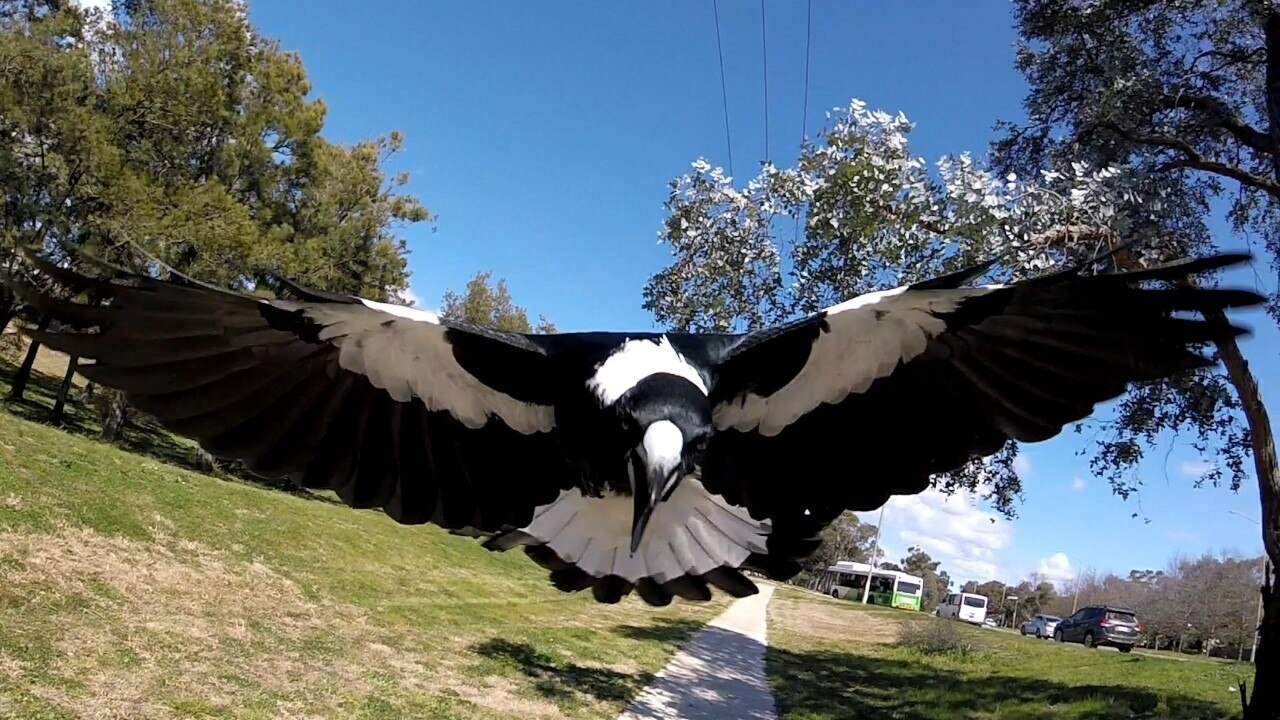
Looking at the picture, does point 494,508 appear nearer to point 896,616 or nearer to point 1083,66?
point 1083,66

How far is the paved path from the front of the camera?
9453mm

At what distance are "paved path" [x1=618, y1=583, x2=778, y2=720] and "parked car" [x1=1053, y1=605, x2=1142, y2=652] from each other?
1483 centimetres

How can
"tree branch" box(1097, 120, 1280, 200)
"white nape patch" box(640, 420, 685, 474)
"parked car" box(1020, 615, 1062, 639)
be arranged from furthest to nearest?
"parked car" box(1020, 615, 1062, 639)
"tree branch" box(1097, 120, 1280, 200)
"white nape patch" box(640, 420, 685, 474)

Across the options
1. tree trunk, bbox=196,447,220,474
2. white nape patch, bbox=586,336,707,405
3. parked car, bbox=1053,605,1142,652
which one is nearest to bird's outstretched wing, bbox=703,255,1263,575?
white nape patch, bbox=586,336,707,405

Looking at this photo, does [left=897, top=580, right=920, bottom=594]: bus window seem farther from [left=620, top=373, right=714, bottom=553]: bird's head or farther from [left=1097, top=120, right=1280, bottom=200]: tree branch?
[left=620, top=373, right=714, bottom=553]: bird's head

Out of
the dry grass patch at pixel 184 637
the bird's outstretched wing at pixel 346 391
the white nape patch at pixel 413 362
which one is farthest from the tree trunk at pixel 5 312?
the white nape patch at pixel 413 362

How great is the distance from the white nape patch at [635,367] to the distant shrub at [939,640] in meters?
15.1

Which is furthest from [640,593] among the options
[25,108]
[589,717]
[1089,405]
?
[25,108]

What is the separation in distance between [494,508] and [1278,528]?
6.83 metres

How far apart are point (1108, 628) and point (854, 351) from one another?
27429 millimetres

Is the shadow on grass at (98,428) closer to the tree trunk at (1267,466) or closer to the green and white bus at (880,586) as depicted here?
the tree trunk at (1267,466)

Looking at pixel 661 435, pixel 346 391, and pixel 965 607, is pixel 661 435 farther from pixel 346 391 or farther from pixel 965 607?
pixel 965 607

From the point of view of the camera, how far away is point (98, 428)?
20.2 metres

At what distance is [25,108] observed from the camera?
48.9 ft
